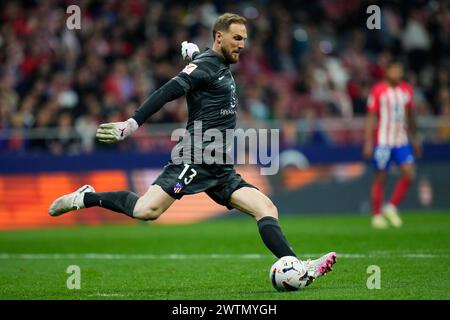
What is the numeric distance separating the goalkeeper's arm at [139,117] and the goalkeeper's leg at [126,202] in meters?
0.86

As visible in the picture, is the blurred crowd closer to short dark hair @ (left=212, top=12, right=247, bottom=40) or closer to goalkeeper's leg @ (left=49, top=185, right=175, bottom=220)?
goalkeeper's leg @ (left=49, top=185, right=175, bottom=220)

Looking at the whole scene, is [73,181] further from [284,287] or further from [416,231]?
[284,287]

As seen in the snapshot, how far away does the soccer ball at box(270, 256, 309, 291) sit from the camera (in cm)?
805

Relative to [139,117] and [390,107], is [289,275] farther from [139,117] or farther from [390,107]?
[390,107]

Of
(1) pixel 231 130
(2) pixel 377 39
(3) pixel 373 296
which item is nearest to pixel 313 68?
(2) pixel 377 39

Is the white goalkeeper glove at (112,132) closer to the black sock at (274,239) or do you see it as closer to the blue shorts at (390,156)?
the black sock at (274,239)

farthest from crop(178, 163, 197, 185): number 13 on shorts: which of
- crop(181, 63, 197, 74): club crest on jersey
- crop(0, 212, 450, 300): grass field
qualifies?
crop(0, 212, 450, 300): grass field

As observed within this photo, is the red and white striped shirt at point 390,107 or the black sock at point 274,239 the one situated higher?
the red and white striped shirt at point 390,107

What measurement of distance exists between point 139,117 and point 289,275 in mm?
1903

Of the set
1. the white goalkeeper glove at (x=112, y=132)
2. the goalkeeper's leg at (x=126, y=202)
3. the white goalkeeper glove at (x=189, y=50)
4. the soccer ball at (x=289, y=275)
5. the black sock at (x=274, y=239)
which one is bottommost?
the soccer ball at (x=289, y=275)

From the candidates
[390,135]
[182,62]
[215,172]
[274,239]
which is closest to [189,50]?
[215,172]

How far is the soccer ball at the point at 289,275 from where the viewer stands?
8055 mm

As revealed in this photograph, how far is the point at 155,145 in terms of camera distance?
63.0 feet

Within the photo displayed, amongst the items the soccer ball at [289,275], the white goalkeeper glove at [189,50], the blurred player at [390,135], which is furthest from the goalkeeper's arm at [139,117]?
A: the blurred player at [390,135]
